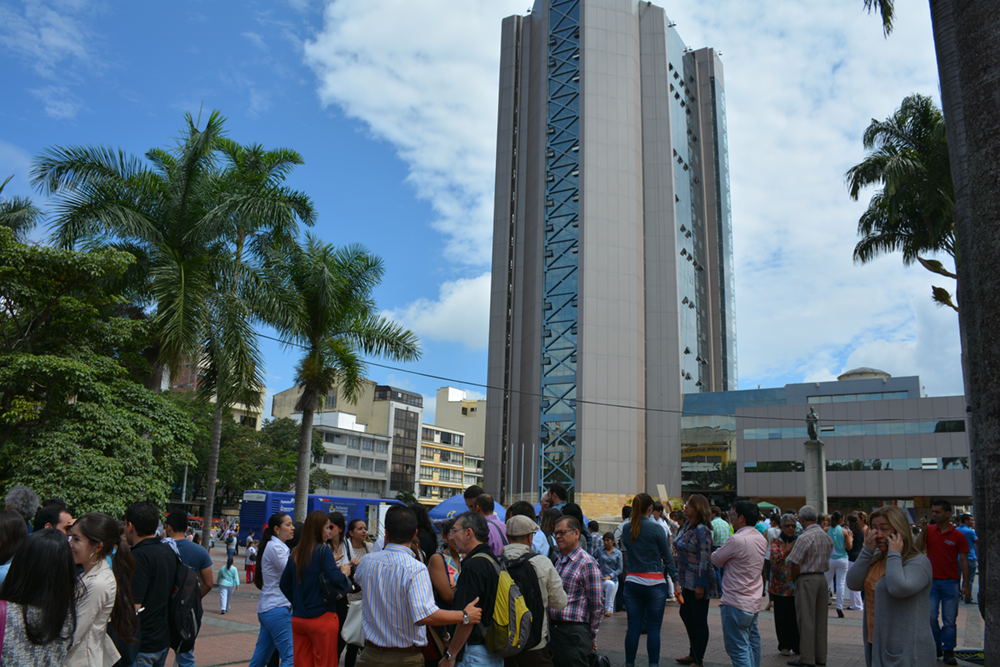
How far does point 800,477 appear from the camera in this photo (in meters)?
47.3

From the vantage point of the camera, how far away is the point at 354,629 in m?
5.40

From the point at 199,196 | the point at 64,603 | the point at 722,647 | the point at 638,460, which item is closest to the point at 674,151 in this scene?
the point at 638,460

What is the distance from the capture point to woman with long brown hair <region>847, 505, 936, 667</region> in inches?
192

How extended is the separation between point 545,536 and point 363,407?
271 ft

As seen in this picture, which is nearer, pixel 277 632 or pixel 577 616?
pixel 577 616

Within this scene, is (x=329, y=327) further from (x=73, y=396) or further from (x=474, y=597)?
(x=474, y=597)

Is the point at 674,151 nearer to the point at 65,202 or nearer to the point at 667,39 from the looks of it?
the point at 667,39

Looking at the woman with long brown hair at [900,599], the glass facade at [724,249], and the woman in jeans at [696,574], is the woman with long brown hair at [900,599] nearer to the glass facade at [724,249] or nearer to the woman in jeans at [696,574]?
the woman in jeans at [696,574]

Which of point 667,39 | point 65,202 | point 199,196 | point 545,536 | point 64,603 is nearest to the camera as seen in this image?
point 64,603

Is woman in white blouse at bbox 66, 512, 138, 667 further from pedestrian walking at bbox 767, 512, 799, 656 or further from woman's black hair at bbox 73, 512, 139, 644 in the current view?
pedestrian walking at bbox 767, 512, 799, 656

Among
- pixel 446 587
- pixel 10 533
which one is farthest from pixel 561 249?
pixel 10 533

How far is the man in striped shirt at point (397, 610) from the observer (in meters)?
4.32

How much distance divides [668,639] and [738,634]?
12.3ft

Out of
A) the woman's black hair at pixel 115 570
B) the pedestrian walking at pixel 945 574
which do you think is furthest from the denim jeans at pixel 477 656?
the pedestrian walking at pixel 945 574
